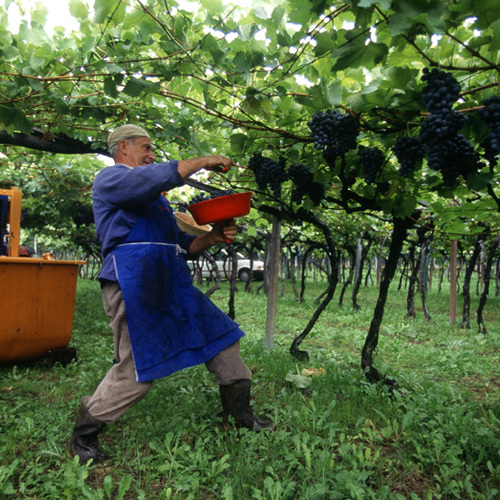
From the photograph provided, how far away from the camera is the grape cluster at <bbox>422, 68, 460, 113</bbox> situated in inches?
53.0

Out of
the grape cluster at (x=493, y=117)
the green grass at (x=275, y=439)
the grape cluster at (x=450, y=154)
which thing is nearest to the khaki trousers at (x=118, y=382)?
the green grass at (x=275, y=439)

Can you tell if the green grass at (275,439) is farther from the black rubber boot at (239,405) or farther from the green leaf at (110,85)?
the green leaf at (110,85)

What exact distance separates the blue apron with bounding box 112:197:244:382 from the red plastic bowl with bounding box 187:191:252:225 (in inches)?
9.6

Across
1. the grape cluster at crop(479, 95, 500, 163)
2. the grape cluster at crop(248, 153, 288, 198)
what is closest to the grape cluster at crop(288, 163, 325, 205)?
the grape cluster at crop(248, 153, 288, 198)

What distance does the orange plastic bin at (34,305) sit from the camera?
371cm

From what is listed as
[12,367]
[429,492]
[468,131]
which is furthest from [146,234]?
[12,367]

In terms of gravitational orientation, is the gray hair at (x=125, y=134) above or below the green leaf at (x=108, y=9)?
below

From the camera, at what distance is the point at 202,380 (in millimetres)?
3420

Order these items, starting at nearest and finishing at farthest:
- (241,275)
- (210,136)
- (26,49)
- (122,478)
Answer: (122,478), (26,49), (210,136), (241,275)

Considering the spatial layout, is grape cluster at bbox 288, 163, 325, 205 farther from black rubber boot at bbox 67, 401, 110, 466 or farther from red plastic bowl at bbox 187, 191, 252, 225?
black rubber boot at bbox 67, 401, 110, 466

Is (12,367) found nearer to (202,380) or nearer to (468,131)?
(202,380)

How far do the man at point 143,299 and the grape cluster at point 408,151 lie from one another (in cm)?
86

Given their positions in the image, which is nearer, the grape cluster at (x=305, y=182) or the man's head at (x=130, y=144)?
the man's head at (x=130, y=144)

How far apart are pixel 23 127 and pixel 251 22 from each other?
1.76 m
